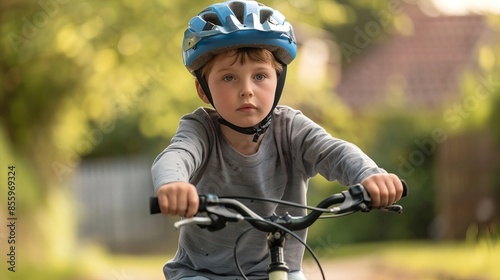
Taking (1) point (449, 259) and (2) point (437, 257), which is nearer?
(1) point (449, 259)

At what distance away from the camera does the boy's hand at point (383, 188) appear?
10.9 ft

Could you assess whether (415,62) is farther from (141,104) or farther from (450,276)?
(450,276)

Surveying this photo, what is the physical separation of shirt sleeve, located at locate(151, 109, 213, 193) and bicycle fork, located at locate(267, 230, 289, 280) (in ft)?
1.15

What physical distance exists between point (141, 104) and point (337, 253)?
229 inches

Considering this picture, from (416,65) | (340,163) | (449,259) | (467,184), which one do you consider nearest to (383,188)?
(340,163)

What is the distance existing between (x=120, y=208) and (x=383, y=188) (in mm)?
18710

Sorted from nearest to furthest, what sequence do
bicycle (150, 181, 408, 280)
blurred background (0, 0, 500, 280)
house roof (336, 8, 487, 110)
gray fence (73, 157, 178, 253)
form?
bicycle (150, 181, 408, 280)
blurred background (0, 0, 500, 280)
house roof (336, 8, 487, 110)
gray fence (73, 157, 178, 253)

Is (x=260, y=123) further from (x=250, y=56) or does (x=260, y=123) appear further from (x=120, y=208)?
(x=120, y=208)

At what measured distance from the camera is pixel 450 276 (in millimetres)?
10719

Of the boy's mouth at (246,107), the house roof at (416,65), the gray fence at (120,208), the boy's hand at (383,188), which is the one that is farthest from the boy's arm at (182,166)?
the gray fence at (120,208)

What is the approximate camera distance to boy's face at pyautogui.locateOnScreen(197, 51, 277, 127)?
369 centimetres

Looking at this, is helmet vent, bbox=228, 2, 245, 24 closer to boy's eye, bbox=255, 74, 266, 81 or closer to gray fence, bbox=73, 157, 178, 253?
boy's eye, bbox=255, 74, 266, 81

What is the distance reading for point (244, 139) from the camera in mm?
3895

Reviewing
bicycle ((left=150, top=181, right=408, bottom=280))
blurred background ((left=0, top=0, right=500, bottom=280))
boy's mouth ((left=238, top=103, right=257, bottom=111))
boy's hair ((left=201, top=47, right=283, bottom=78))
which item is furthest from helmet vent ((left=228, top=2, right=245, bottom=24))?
blurred background ((left=0, top=0, right=500, bottom=280))
